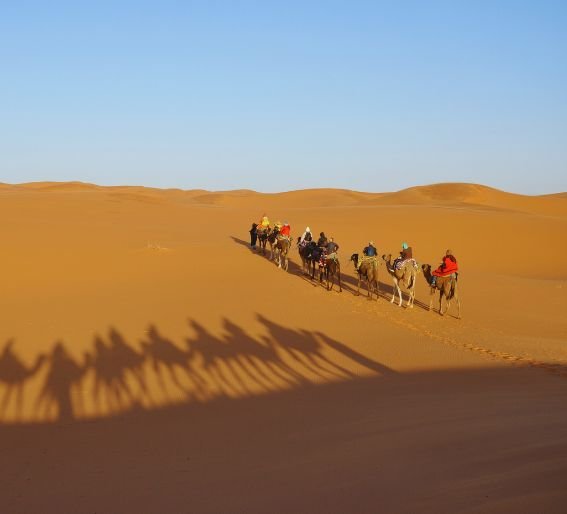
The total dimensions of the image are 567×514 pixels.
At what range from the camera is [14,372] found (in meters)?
13.4

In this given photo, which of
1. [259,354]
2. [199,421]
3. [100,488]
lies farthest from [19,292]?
[100,488]

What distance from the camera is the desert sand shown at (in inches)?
265

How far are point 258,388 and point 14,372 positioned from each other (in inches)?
186

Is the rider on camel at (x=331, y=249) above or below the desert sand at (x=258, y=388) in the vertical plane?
above

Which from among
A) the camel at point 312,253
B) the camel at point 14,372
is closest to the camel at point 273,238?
the camel at point 312,253

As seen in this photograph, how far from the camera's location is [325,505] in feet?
20.4

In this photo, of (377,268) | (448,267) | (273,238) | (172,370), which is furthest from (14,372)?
(273,238)

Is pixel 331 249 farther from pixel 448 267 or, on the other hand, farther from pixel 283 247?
pixel 283 247

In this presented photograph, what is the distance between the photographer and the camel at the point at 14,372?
11.9 metres

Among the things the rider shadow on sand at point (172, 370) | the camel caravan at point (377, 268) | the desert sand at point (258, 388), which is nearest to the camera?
the desert sand at point (258, 388)

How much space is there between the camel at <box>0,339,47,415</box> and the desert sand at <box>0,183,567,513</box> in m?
0.07

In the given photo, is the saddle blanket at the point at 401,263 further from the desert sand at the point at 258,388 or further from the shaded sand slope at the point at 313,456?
the shaded sand slope at the point at 313,456

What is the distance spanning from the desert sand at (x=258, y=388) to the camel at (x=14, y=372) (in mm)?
71

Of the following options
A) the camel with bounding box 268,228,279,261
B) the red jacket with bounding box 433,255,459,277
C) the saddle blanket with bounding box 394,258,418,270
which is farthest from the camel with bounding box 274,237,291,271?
the red jacket with bounding box 433,255,459,277
